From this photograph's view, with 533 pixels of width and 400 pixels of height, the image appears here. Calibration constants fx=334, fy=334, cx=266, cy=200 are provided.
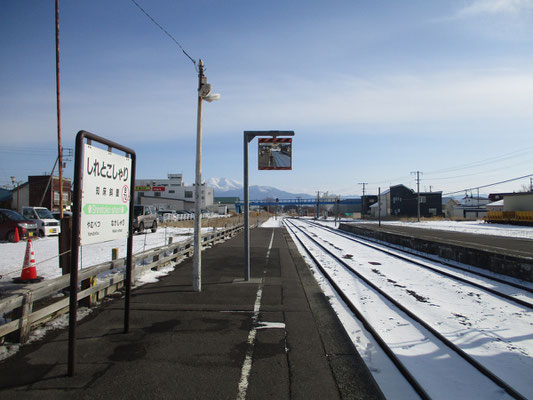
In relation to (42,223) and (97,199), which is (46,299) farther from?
(42,223)

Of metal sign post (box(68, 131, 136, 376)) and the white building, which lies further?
the white building

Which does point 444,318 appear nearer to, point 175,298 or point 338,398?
point 338,398

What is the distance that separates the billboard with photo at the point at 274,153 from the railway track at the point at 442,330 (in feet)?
11.9

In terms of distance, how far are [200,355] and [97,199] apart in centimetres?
241

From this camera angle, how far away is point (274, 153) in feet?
31.2

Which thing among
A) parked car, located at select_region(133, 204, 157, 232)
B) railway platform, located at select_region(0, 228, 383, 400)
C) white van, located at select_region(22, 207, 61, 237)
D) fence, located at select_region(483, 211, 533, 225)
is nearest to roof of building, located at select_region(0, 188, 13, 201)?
white van, located at select_region(22, 207, 61, 237)

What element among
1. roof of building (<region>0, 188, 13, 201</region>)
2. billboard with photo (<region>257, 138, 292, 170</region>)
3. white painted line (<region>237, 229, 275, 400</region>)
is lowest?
white painted line (<region>237, 229, 275, 400</region>)

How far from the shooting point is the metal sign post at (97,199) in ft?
12.2

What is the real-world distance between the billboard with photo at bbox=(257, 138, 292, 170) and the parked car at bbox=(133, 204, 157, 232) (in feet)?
53.1

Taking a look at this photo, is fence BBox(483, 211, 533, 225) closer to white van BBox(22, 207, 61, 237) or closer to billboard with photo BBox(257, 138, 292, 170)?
billboard with photo BBox(257, 138, 292, 170)

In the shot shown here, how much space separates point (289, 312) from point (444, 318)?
9.48ft

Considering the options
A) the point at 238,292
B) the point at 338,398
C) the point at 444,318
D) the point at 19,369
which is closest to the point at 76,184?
the point at 19,369

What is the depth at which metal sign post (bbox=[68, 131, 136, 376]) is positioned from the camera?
3.72 meters

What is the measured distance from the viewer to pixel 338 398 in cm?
339
